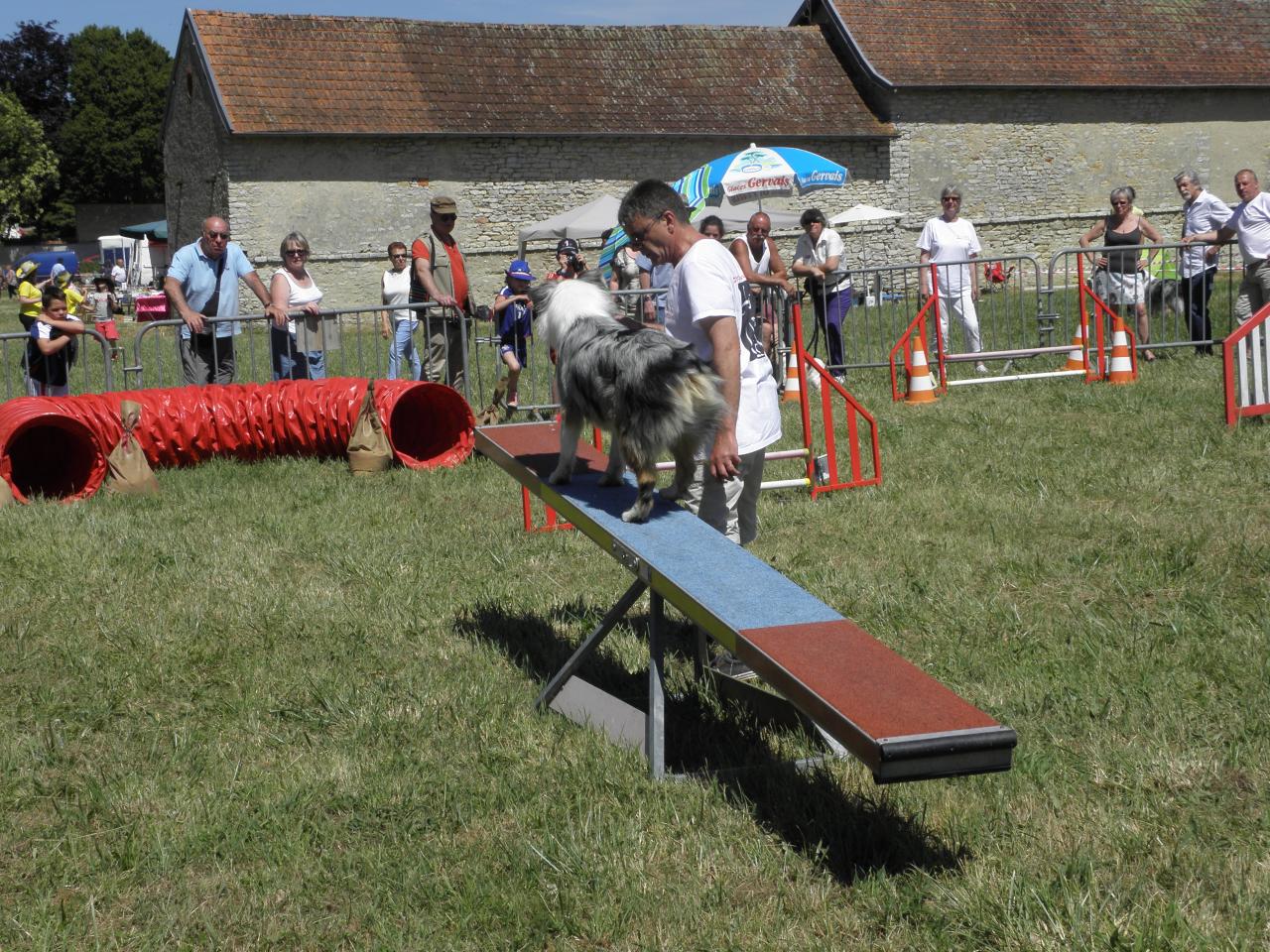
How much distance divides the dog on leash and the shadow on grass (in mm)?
826

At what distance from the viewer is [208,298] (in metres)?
11.2

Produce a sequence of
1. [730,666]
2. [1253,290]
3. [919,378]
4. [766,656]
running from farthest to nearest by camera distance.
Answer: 1. [1253,290]
2. [919,378]
3. [730,666]
4. [766,656]

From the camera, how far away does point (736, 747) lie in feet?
15.9

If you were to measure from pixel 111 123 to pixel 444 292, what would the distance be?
65.6 meters

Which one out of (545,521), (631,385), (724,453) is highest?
(631,385)

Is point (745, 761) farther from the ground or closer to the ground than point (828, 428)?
closer to the ground

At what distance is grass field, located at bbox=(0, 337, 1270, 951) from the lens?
3.65 metres

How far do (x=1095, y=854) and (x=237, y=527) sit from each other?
6139 millimetres

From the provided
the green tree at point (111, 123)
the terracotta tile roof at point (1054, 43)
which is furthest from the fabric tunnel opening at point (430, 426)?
the green tree at point (111, 123)

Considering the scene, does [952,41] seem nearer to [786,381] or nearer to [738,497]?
[786,381]

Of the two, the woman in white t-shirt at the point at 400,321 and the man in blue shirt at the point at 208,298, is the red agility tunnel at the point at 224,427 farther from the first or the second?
the woman in white t-shirt at the point at 400,321

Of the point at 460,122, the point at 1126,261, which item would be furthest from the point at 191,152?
the point at 1126,261

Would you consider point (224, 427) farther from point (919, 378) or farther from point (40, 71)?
point (40, 71)

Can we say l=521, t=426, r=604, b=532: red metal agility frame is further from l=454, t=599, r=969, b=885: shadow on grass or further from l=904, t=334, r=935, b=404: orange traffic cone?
l=904, t=334, r=935, b=404: orange traffic cone
